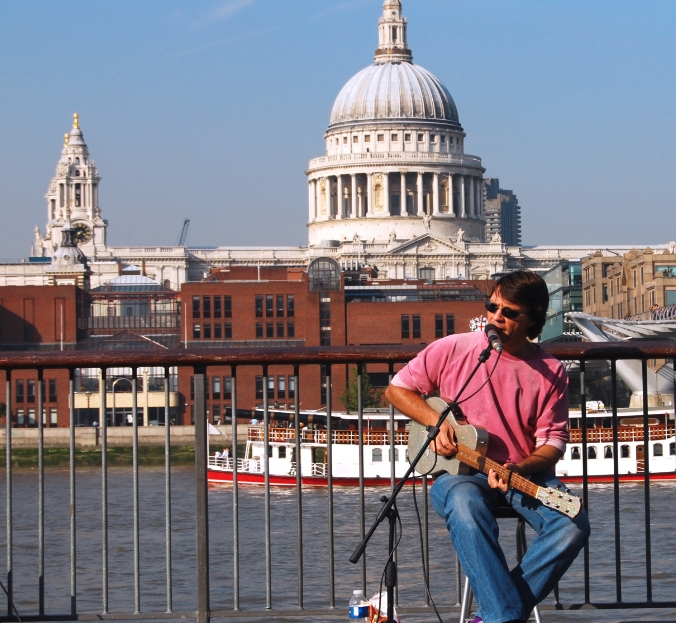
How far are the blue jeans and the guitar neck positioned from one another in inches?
3.4

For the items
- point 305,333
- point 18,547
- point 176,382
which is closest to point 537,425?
point 18,547

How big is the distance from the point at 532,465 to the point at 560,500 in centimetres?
25

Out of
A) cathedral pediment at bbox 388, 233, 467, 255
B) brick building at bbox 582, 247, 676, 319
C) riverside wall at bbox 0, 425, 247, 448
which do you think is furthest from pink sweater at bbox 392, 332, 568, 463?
cathedral pediment at bbox 388, 233, 467, 255

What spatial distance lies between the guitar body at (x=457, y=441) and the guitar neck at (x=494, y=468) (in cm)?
3

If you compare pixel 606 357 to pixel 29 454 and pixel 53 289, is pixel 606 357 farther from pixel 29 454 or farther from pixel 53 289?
pixel 53 289

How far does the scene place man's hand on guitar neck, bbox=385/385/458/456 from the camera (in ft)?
20.7

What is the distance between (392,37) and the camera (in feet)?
488

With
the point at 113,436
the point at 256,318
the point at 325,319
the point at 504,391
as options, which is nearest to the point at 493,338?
the point at 504,391

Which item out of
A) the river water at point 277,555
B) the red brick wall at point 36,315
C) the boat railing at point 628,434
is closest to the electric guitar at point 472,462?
the river water at point 277,555

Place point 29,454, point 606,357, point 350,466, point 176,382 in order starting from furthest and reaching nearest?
1. point 176,382
2. point 29,454
3. point 350,466
4. point 606,357

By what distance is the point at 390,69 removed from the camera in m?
142

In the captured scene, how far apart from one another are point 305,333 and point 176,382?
31.9 feet

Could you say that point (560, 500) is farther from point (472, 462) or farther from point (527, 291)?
point (527, 291)

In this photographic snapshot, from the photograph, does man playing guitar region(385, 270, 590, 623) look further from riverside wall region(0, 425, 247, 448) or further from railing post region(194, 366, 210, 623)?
riverside wall region(0, 425, 247, 448)
